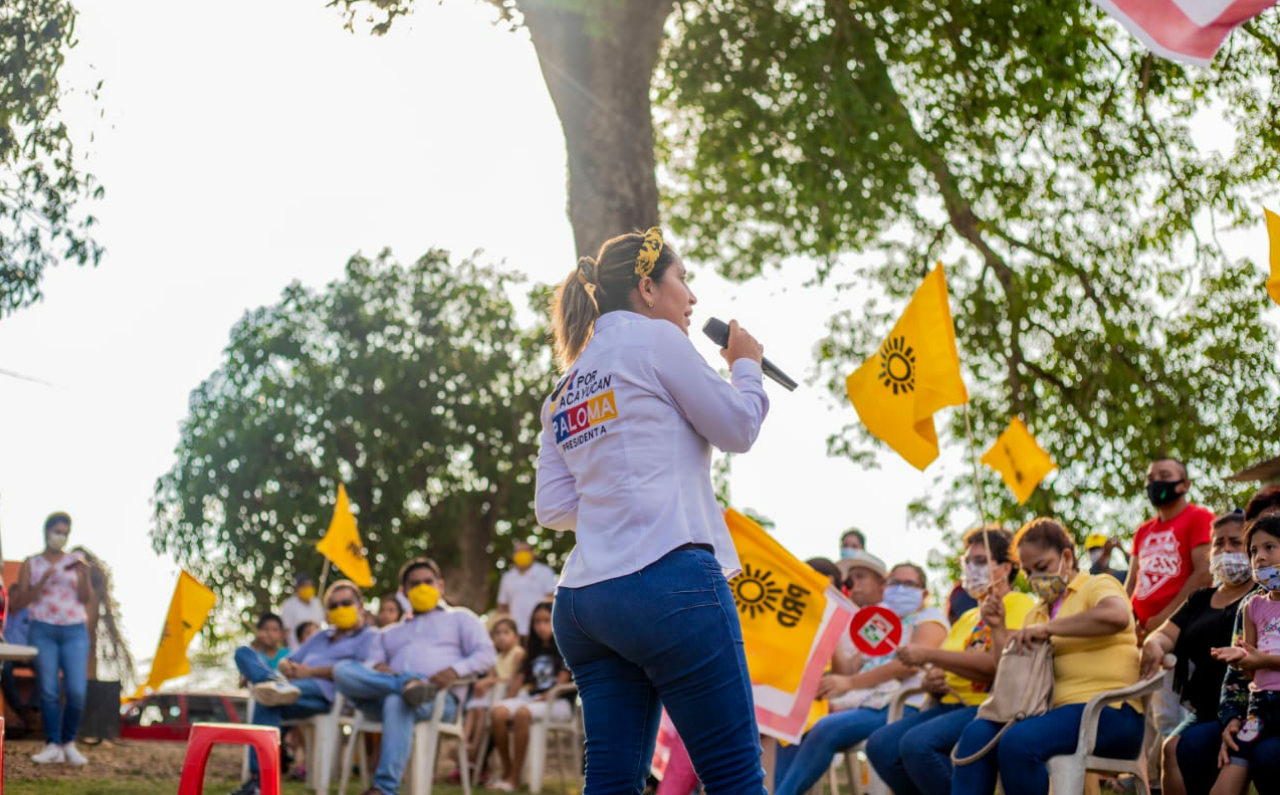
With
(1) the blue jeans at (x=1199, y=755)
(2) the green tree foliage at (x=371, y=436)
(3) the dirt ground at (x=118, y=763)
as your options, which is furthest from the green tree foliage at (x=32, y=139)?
(2) the green tree foliage at (x=371, y=436)

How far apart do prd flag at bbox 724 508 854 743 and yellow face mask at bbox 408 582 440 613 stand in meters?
3.61

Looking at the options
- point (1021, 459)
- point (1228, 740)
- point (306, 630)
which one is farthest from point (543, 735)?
point (1228, 740)

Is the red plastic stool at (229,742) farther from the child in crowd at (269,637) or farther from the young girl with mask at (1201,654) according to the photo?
the child in crowd at (269,637)

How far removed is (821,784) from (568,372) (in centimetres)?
459

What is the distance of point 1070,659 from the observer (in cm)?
608

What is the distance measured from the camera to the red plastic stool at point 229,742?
507cm

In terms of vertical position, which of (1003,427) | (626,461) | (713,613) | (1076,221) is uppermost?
(1076,221)

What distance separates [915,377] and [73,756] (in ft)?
20.9

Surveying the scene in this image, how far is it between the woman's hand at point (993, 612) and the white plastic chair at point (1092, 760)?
685 millimetres

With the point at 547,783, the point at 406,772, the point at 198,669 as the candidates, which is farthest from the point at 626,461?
the point at 198,669

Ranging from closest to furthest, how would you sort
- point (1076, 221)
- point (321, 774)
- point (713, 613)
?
point (713, 613)
point (321, 774)
point (1076, 221)

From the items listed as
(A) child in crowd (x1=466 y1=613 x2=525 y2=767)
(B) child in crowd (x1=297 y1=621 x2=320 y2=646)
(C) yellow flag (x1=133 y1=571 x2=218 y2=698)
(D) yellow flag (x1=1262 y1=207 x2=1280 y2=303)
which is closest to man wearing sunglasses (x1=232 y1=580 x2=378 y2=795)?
(A) child in crowd (x1=466 y1=613 x2=525 y2=767)

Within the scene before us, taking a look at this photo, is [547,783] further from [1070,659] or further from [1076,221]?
[1076,221]

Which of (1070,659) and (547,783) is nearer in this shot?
(1070,659)
